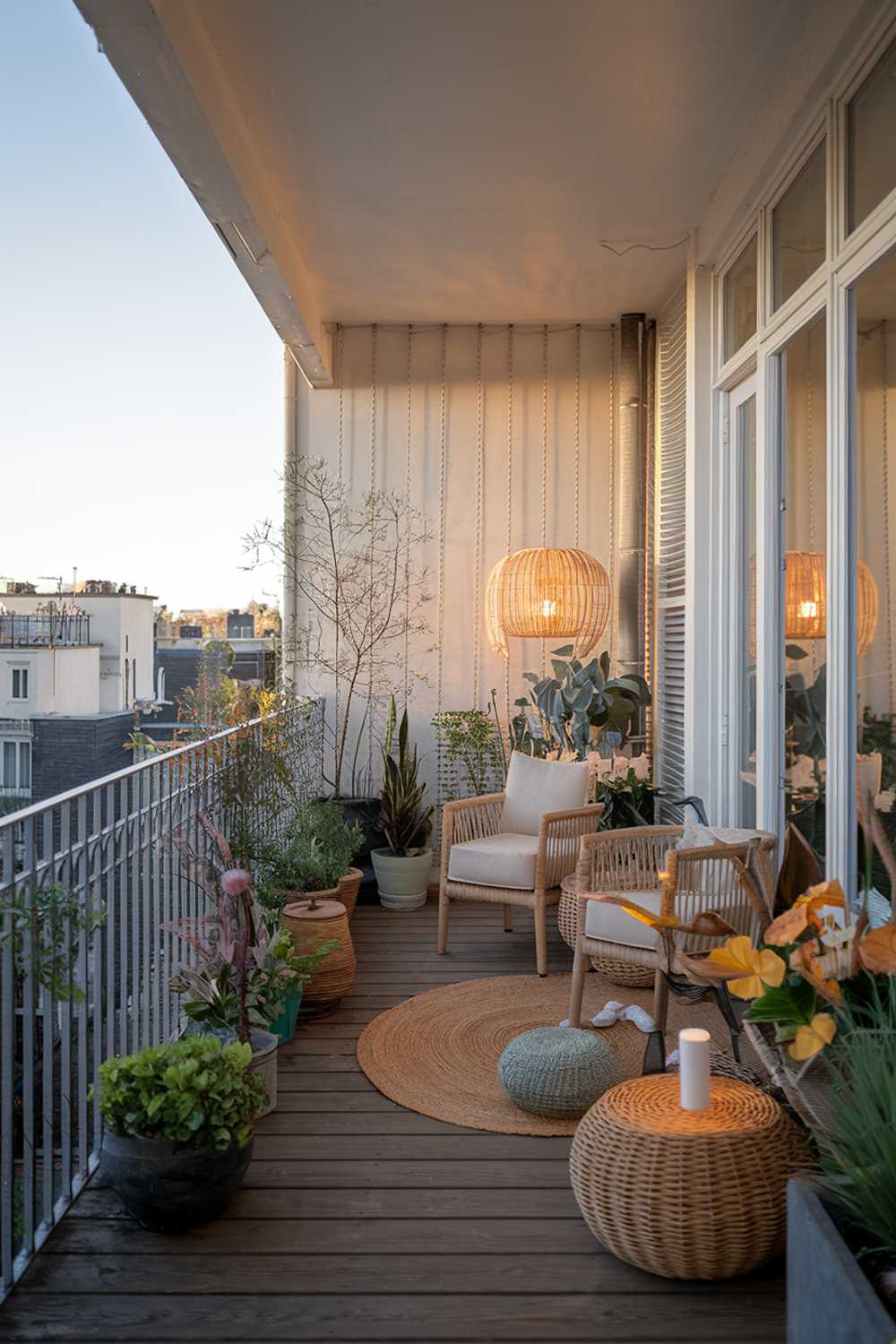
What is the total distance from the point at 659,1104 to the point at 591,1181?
209 millimetres

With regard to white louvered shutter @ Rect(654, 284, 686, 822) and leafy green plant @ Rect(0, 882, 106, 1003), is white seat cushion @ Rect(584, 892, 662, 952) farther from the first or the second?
leafy green plant @ Rect(0, 882, 106, 1003)

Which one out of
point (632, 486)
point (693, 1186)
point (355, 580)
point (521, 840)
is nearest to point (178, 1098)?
point (693, 1186)

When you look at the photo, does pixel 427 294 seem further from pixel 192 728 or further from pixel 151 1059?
pixel 151 1059

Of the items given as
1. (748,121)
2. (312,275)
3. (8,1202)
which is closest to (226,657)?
(312,275)

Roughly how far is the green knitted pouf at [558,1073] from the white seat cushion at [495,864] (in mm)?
1399

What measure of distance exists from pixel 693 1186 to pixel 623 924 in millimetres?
1450

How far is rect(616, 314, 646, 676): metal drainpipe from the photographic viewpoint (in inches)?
232

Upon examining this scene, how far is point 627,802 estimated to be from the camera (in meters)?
4.92

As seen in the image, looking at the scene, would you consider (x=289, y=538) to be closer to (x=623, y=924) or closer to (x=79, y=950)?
(x=623, y=924)

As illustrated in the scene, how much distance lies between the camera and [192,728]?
4109 millimetres

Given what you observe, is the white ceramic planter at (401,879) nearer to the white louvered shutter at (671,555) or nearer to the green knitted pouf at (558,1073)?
the white louvered shutter at (671,555)

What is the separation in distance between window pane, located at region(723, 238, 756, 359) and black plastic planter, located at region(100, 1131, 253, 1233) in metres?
3.42

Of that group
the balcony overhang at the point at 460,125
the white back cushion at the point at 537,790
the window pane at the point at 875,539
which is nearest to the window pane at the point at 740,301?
the balcony overhang at the point at 460,125

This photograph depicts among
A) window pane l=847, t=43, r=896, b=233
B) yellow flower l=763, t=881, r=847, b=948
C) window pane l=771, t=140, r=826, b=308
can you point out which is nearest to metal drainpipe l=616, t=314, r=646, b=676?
window pane l=771, t=140, r=826, b=308
